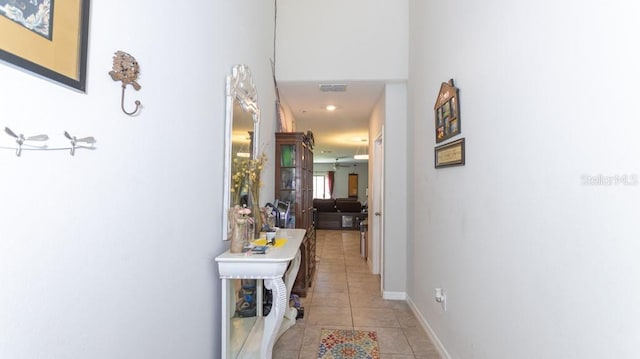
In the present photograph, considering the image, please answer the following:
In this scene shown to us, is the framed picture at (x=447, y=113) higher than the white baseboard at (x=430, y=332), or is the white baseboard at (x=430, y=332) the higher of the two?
the framed picture at (x=447, y=113)

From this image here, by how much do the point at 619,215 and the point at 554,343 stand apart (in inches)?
23.2

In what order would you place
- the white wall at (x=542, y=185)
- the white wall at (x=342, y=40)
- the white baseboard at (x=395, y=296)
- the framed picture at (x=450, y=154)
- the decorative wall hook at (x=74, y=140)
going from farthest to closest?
the white baseboard at (x=395, y=296)
the white wall at (x=342, y=40)
the framed picture at (x=450, y=154)
the white wall at (x=542, y=185)
the decorative wall hook at (x=74, y=140)

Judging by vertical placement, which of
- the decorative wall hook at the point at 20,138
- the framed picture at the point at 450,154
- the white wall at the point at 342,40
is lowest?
the decorative wall hook at the point at 20,138

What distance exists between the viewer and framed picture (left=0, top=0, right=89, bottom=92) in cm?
66

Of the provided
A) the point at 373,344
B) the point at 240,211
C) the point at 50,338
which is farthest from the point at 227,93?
the point at 373,344

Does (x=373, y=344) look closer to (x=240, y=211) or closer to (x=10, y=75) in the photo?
(x=240, y=211)

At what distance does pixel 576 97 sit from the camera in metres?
1.10

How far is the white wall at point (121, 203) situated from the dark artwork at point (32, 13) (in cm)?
11

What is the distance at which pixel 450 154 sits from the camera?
2188mm

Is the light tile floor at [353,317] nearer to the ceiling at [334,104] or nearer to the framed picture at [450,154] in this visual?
the framed picture at [450,154]

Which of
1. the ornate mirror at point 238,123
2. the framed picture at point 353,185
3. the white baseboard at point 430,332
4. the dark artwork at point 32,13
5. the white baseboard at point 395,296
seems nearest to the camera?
the dark artwork at point 32,13

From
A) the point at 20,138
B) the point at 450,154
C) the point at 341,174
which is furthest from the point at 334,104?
the point at 341,174

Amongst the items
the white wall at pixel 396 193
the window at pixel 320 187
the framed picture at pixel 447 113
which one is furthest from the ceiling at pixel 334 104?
the window at pixel 320 187

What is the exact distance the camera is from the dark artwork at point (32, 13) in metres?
0.65
